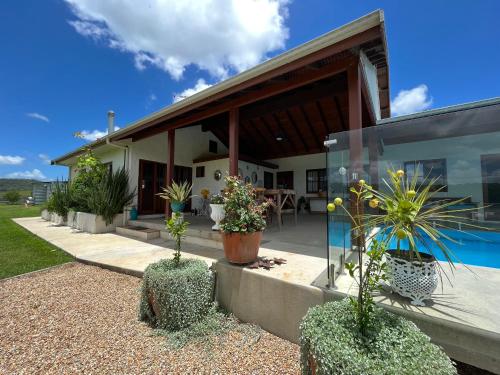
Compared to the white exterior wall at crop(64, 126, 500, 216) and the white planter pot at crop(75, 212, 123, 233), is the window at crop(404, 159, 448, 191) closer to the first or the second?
the white exterior wall at crop(64, 126, 500, 216)

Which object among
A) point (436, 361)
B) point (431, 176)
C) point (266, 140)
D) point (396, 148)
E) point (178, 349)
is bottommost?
point (178, 349)

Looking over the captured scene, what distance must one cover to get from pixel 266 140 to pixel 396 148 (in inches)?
278

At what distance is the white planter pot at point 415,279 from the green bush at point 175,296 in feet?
5.51

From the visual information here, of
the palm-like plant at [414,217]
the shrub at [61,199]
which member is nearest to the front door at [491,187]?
the palm-like plant at [414,217]

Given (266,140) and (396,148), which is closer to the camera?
(396,148)

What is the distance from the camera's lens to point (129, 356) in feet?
5.63

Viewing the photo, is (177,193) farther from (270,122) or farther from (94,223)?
(270,122)

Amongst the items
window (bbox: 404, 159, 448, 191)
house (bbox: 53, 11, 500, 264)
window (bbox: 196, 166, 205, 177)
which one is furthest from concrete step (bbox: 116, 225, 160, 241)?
window (bbox: 404, 159, 448, 191)

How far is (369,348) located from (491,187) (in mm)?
1747

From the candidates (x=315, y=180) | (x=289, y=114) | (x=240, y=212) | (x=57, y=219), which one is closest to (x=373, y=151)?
(x=240, y=212)

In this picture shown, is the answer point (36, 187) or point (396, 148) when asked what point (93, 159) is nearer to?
point (396, 148)

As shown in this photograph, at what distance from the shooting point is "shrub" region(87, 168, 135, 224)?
21.2 feet

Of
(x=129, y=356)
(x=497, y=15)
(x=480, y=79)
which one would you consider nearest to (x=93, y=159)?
(x=129, y=356)

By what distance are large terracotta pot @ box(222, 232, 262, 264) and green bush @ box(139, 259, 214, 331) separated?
1.04ft
